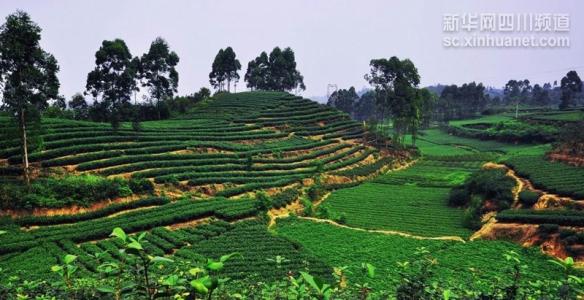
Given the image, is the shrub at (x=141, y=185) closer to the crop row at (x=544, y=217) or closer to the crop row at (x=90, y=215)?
the crop row at (x=90, y=215)

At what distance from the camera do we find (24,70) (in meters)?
33.2

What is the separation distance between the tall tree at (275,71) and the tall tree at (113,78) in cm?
5278

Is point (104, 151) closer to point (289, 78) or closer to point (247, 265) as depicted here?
point (247, 265)

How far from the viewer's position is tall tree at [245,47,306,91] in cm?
10306

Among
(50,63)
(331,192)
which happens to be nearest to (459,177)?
(331,192)

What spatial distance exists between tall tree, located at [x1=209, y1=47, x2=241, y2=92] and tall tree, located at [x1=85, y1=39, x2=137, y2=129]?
42.9m

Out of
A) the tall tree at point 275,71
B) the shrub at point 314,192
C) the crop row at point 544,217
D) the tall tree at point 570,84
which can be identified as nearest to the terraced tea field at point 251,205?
the crop row at point 544,217

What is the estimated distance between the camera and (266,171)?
166ft

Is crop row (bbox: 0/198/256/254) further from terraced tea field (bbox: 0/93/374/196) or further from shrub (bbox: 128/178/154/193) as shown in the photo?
terraced tea field (bbox: 0/93/374/196)

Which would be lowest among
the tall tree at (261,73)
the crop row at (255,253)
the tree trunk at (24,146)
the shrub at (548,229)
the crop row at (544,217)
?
the crop row at (255,253)

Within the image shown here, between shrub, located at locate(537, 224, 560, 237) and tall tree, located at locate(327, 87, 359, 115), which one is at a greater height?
tall tree, located at locate(327, 87, 359, 115)

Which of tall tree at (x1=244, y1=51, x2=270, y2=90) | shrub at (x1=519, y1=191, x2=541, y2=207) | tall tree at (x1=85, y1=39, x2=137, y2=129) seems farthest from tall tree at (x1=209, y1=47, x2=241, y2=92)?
shrub at (x1=519, y1=191, x2=541, y2=207)

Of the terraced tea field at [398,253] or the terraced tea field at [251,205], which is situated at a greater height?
the terraced tea field at [251,205]

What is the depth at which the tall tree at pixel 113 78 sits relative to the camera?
165 ft
